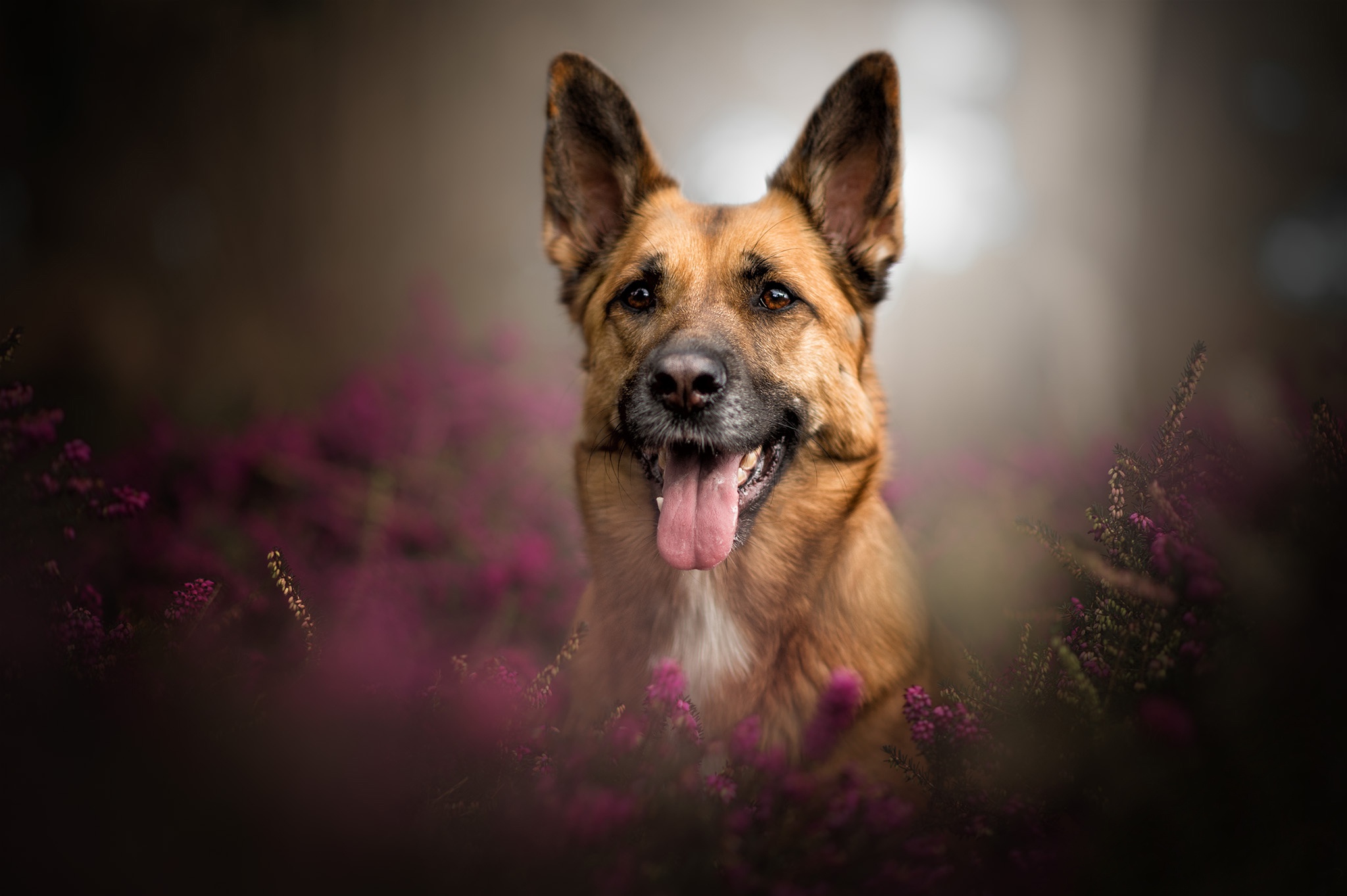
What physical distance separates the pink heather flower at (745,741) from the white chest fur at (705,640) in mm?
711

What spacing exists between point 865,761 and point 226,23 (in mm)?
4960

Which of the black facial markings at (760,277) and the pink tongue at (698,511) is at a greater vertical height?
the black facial markings at (760,277)

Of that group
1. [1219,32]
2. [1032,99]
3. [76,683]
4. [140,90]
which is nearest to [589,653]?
[76,683]

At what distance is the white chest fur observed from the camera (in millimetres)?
2338

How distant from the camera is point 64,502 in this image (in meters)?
1.79

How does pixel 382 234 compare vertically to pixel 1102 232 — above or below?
above

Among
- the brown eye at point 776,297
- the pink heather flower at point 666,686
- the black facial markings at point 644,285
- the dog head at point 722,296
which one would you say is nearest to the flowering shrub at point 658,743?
the pink heather flower at point 666,686

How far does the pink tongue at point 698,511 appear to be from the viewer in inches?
86.0

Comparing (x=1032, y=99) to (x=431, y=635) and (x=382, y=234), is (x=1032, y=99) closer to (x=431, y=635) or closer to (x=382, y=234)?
(x=382, y=234)

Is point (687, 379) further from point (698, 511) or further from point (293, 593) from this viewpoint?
point (293, 593)

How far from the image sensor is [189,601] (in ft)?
5.38

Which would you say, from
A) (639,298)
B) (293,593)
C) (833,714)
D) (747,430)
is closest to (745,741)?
(833,714)

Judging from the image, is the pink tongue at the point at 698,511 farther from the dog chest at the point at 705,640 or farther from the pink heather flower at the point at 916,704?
the pink heather flower at the point at 916,704

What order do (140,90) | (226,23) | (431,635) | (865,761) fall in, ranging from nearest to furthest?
(865,761) → (431,635) → (140,90) → (226,23)
